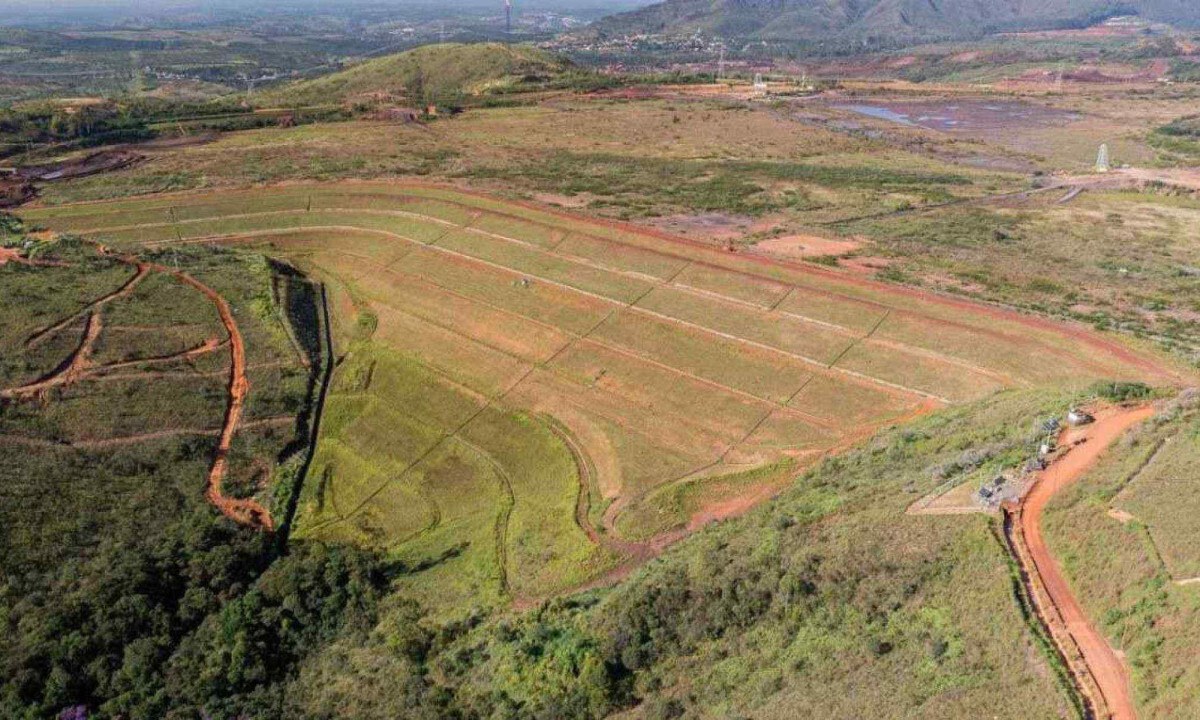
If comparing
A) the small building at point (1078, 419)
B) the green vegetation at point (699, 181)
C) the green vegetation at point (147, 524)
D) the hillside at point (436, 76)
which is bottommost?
the green vegetation at point (147, 524)

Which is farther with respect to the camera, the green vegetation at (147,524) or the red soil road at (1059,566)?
the green vegetation at (147,524)

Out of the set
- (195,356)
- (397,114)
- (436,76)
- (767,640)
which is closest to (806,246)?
(767,640)

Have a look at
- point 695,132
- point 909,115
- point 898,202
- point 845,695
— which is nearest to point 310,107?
point 695,132

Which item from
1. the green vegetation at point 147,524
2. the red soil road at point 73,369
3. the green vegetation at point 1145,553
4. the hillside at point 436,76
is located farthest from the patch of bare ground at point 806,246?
the hillside at point 436,76

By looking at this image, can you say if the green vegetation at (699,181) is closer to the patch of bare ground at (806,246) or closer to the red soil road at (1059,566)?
the patch of bare ground at (806,246)

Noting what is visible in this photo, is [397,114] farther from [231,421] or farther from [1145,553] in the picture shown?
[1145,553]

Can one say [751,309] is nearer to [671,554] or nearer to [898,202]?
[671,554]
